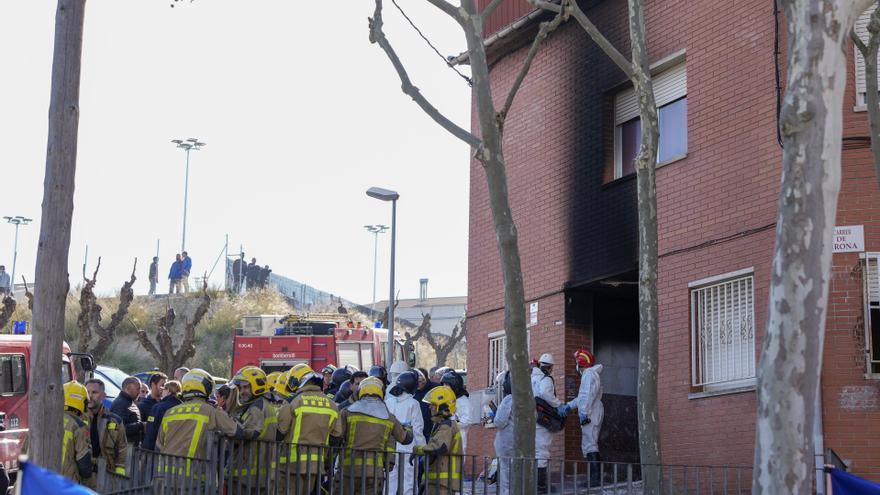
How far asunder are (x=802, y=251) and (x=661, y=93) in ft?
33.6

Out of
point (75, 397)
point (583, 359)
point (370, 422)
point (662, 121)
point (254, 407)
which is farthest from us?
point (662, 121)

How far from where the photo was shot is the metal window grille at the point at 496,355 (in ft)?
67.5

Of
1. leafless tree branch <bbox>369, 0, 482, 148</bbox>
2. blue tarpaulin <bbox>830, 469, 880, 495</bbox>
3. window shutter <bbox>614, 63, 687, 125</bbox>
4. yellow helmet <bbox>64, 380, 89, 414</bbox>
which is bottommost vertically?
blue tarpaulin <bbox>830, 469, 880, 495</bbox>

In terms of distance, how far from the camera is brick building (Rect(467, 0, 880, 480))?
14109 millimetres

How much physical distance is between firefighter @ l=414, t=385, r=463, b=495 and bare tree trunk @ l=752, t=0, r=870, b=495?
4.40 m

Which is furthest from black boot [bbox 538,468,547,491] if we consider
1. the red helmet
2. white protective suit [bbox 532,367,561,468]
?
the red helmet

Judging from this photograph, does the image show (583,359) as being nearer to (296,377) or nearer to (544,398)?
(544,398)

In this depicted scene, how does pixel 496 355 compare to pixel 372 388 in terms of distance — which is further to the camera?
pixel 496 355

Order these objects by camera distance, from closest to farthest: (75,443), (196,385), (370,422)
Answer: (196,385)
(75,443)
(370,422)

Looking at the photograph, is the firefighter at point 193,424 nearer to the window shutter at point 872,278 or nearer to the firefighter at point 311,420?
the firefighter at point 311,420

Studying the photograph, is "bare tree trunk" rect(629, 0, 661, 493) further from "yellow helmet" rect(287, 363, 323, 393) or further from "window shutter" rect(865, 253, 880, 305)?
"yellow helmet" rect(287, 363, 323, 393)

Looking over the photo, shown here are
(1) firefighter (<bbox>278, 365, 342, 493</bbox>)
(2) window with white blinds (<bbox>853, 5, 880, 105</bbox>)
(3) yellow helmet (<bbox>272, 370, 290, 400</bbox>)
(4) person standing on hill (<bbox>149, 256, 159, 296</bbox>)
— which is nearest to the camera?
(1) firefighter (<bbox>278, 365, 342, 493</bbox>)

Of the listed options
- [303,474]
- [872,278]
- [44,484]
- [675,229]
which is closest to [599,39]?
[675,229]

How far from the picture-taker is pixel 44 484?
5848 mm
